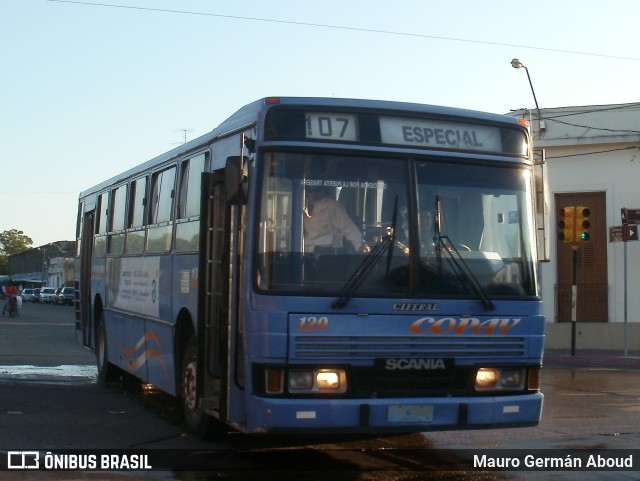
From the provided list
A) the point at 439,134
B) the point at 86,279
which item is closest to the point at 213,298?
the point at 439,134

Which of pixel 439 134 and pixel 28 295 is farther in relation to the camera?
pixel 28 295

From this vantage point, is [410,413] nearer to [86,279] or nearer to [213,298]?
[213,298]

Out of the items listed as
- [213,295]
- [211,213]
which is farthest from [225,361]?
[211,213]

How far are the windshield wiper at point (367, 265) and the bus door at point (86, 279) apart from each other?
9.09 m

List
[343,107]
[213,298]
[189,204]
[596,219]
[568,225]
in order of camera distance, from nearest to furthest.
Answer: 1. [343,107]
2. [213,298]
3. [189,204]
4. [568,225]
5. [596,219]

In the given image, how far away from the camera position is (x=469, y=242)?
887cm

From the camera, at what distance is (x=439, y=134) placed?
9055 mm

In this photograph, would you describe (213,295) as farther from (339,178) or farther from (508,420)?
(508,420)

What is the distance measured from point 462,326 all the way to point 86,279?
10.1 metres

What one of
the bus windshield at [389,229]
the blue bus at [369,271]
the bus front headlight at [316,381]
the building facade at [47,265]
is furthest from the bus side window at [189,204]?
the building facade at [47,265]

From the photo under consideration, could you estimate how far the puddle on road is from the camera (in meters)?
16.2

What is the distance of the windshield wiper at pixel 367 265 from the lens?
8.30 metres

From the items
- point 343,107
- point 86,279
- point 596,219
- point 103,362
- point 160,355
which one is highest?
point 596,219

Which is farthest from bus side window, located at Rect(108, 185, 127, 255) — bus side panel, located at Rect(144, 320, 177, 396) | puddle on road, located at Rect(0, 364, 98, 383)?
puddle on road, located at Rect(0, 364, 98, 383)
